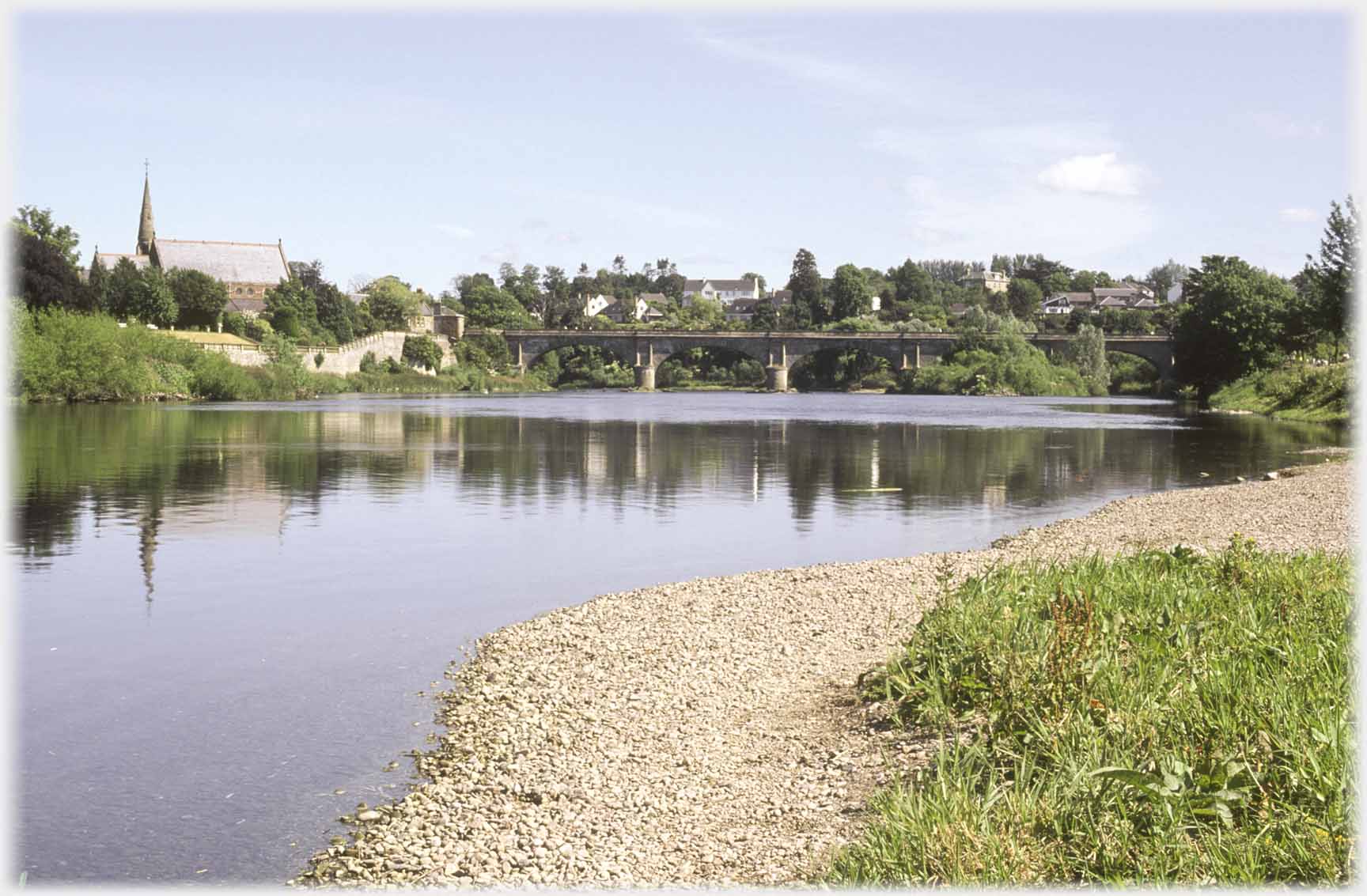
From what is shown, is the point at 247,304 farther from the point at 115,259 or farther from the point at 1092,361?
the point at 1092,361

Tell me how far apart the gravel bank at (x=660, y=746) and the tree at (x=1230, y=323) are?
265 ft

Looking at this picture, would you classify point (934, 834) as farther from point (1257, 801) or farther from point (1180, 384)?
point (1180, 384)

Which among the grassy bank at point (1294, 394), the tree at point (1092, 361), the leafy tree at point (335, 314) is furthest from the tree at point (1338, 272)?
the leafy tree at point (335, 314)

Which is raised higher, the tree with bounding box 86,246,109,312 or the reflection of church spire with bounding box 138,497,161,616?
the tree with bounding box 86,246,109,312

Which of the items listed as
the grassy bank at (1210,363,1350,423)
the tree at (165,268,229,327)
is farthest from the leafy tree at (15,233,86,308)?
the grassy bank at (1210,363,1350,423)

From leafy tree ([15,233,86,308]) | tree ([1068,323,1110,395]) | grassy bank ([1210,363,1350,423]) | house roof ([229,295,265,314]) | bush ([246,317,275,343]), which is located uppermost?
house roof ([229,295,265,314])

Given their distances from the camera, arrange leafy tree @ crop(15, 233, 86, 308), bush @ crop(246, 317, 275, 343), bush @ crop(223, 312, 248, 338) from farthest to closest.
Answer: bush @ crop(223, 312, 248, 338) → bush @ crop(246, 317, 275, 343) → leafy tree @ crop(15, 233, 86, 308)

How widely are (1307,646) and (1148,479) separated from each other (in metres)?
28.0

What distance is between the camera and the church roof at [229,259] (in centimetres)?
15775

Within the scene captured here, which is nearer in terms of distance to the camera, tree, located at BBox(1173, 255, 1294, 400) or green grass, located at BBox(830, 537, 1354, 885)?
green grass, located at BBox(830, 537, 1354, 885)

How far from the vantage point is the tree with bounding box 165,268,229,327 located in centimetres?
12312

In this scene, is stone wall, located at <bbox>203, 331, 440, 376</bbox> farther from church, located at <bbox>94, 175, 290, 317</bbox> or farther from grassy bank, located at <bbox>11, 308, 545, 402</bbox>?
A: church, located at <bbox>94, 175, 290, 317</bbox>

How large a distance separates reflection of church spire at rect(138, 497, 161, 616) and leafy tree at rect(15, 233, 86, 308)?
5851 centimetres

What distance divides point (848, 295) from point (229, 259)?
8692 cm
